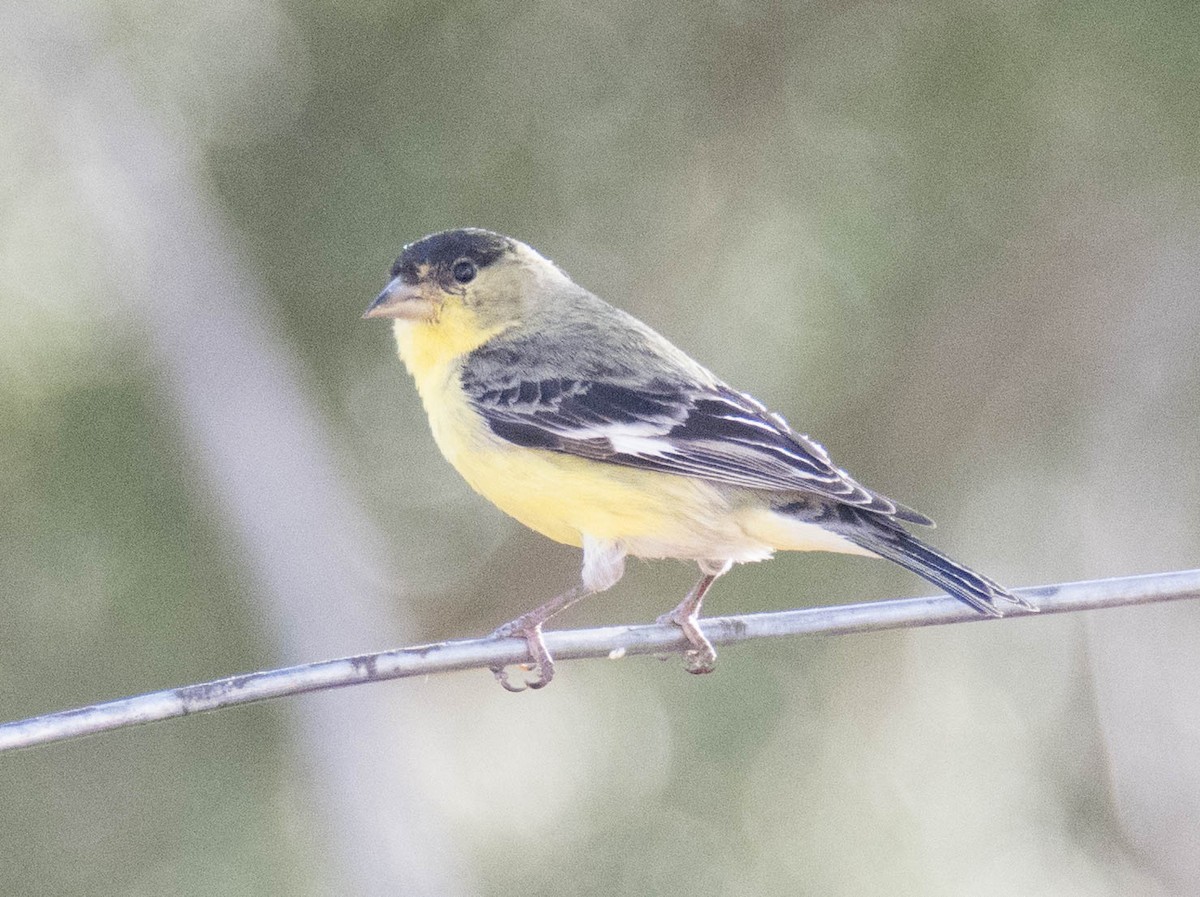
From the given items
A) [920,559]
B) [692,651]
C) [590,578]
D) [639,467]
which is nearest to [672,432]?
[639,467]

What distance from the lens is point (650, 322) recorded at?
4.74m

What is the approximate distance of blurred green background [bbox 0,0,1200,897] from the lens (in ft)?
14.3

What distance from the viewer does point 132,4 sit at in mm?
4750

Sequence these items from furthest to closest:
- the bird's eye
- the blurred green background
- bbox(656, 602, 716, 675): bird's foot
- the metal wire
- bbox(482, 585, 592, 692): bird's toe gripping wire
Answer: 1. the blurred green background
2. the bird's eye
3. bbox(656, 602, 716, 675): bird's foot
4. bbox(482, 585, 592, 692): bird's toe gripping wire
5. the metal wire

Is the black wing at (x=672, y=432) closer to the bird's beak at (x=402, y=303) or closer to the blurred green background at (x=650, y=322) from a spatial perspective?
the bird's beak at (x=402, y=303)

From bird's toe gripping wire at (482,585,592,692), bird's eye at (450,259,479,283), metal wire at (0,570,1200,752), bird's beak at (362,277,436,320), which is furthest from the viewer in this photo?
bird's eye at (450,259,479,283)

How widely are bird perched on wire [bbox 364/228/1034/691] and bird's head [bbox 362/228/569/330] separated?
8 cm

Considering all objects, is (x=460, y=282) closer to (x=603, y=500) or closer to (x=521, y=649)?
(x=603, y=500)

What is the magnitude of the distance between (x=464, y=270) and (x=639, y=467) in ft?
2.93

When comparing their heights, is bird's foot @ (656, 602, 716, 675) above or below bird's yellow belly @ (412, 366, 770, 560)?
below

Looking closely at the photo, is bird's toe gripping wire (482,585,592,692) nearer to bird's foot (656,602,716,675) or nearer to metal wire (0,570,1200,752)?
bird's foot (656,602,716,675)

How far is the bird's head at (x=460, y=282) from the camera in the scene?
369 centimetres


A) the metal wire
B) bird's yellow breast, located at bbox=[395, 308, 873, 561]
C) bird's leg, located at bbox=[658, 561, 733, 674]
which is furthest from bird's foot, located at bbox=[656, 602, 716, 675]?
the metal wire

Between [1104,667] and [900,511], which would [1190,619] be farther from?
[900,511]
